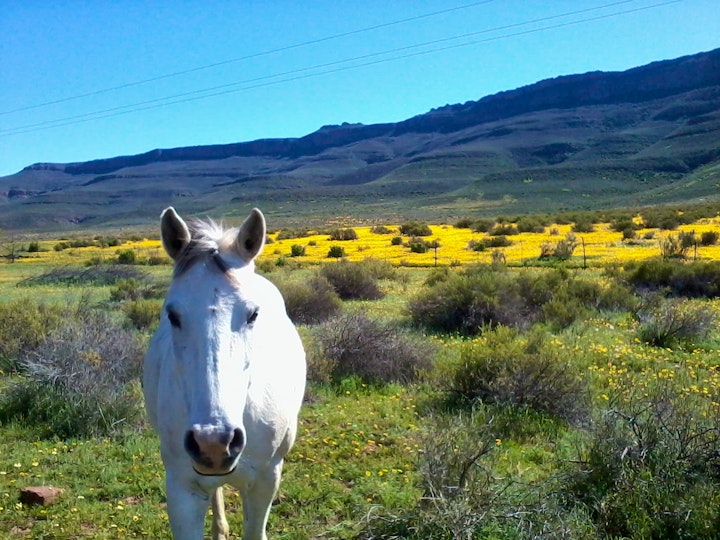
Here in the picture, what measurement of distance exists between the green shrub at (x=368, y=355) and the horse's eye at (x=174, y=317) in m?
5.68

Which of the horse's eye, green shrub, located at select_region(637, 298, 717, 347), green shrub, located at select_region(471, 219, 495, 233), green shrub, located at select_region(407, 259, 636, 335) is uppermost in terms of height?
the horse's eye

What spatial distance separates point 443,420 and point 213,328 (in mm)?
2946

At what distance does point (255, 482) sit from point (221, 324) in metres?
1.26

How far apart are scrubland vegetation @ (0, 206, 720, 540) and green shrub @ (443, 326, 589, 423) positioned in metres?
0.02

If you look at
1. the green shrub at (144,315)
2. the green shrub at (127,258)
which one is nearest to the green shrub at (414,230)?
the green shrub at (127,258)

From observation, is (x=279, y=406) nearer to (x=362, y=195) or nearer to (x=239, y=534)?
(x=239, y=534)

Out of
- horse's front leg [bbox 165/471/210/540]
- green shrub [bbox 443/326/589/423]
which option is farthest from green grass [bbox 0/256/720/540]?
horse's front leg [bbox 165/471/210/540]

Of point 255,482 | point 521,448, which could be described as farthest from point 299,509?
point 521,448

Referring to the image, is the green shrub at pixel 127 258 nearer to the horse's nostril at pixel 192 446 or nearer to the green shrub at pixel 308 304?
the green shrub at pixel 308 304

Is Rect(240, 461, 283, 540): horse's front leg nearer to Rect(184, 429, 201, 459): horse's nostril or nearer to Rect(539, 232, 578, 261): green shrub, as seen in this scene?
Rect(184, 429, 201, 459): horse's nostril

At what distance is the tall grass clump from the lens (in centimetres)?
669

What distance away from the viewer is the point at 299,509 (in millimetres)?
4949

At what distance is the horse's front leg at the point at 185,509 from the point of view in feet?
10.3

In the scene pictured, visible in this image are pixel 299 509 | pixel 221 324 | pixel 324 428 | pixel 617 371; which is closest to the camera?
pixel 221 324
